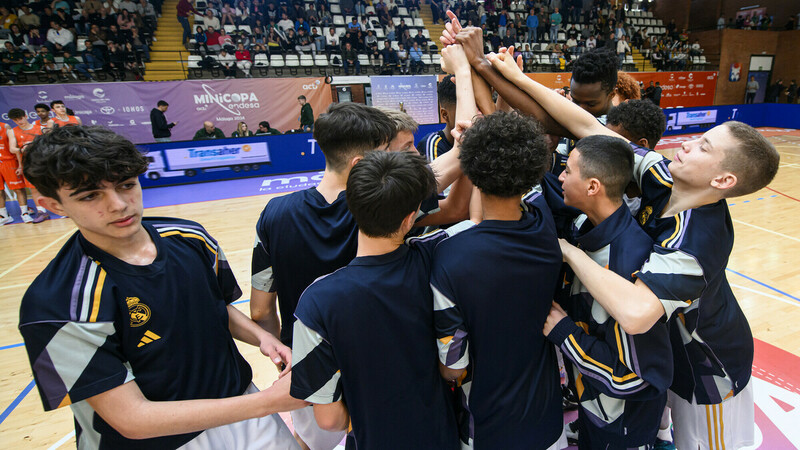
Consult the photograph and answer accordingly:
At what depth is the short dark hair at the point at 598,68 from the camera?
6.39 ft

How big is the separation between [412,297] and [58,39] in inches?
581

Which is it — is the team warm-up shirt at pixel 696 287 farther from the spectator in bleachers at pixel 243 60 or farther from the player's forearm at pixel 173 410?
the spectator in bleachers at pixel 243 60

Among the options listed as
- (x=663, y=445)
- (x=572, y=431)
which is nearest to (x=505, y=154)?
(x=572, y=431)

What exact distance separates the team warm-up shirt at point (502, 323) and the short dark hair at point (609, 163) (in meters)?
0.25

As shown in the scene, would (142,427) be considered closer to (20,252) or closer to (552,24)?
(20,252)

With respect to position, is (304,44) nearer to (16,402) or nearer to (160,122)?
(160,122)

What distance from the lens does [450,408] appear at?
1.38 metres

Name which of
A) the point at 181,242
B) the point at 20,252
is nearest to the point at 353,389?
the point at 181,242

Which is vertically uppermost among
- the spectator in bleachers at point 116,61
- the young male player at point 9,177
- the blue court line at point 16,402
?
the spectator in bleachers at point 116,61

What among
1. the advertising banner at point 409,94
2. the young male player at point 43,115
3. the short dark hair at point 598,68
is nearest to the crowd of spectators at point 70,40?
the young male player at point 43,115

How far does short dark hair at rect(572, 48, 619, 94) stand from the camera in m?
1.95

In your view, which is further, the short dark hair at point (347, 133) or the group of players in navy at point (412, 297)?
the short dark hair at point (347, 133)

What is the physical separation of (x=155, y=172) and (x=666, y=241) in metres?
10.5

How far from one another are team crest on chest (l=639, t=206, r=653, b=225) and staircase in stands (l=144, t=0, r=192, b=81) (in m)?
13.2
